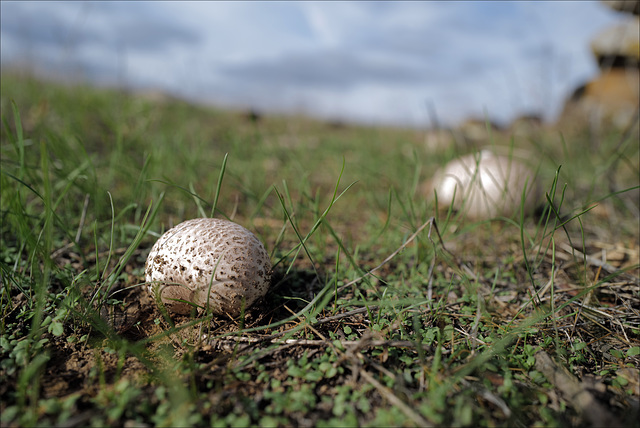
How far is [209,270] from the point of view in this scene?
5.68 ft

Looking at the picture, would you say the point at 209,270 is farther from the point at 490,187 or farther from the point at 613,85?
the point at 613,85

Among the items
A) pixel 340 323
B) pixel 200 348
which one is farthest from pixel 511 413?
pixel 200 348

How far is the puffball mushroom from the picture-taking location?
1.74m

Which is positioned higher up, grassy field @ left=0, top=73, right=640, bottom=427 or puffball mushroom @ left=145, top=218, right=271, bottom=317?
puffball mushroom @ left=145, top=218, right=271, bottom=317

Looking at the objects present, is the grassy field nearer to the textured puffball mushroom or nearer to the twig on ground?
the twig on ground

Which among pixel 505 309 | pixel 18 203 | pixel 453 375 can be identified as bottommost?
pixel 505 309

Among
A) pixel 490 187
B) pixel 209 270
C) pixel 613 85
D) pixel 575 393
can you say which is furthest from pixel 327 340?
pixel 613 85

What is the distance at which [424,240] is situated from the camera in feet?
8.40

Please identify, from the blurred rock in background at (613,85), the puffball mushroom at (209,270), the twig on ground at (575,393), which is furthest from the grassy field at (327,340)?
the blurred rock in background at (613,85)

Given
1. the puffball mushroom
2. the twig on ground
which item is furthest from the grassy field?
the puffball mushroom

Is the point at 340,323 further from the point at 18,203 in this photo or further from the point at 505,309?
the point at 18,203

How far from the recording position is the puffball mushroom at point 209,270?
1741 mm

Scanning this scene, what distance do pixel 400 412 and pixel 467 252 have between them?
69.3 inches

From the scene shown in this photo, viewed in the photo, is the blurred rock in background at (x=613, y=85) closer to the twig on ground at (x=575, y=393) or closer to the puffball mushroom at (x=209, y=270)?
the twig on ground at (x=575, y=393)
